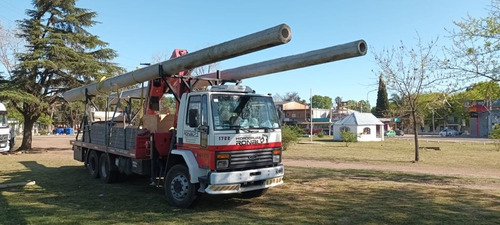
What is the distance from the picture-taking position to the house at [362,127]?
48656 millimetres

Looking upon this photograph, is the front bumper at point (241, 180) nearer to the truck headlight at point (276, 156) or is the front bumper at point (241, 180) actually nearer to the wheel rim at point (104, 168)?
the truck headlight at point (276, 156)

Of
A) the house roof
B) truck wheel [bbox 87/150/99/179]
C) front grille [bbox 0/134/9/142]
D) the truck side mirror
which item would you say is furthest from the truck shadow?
the house roof

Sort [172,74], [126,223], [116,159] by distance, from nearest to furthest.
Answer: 1. [126,223]
2. [172,74]
3. [116,159]

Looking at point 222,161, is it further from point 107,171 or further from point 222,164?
point 107,171

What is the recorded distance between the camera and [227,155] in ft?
25.9

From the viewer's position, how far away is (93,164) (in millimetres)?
13320

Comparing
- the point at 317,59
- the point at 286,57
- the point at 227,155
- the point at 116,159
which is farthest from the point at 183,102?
the point at 116,159

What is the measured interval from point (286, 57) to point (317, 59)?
1.12 metres

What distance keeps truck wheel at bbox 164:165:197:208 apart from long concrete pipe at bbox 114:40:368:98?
113 inches

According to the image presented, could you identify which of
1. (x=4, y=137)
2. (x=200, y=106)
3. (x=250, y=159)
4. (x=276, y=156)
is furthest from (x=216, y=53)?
(x=4, y=137)

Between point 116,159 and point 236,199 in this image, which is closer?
point 236,199

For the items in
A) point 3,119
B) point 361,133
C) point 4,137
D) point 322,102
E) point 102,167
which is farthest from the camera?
point 322,102

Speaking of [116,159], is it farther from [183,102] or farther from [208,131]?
[208,131]

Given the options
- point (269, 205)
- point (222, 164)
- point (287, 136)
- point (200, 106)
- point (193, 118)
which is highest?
point (200, 106)
